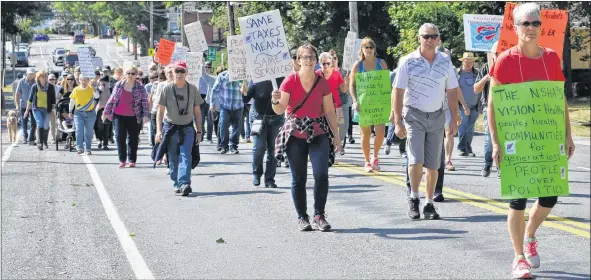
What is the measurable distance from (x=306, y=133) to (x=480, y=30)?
7.26m

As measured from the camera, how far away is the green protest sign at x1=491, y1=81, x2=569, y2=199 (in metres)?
7.89

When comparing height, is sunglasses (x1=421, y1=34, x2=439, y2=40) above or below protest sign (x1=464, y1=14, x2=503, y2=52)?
below

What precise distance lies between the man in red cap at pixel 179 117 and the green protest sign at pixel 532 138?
6.95 meters

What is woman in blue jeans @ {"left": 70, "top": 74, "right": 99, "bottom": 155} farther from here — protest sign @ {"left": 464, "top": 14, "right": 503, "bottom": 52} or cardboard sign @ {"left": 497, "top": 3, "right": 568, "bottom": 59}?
cardboard sign @ {"left": 497, "top": 3, "right": 568, "bottom": 59}

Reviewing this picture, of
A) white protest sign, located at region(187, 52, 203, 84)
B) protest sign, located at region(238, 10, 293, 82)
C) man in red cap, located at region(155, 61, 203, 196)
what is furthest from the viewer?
white protest sign, located at region(187, 52, 203, 84)


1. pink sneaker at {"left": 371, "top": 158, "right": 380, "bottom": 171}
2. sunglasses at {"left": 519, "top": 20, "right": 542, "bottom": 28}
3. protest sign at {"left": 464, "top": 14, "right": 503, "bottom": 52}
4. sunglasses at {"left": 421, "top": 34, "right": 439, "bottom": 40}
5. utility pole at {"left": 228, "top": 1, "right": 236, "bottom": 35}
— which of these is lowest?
pink sneaker at {"left": 371, "top": 158, "right": 380, "bottom": 171}

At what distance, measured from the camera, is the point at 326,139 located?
35.5 feet

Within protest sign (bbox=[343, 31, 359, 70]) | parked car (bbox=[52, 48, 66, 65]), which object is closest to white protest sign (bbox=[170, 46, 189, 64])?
protest sign (bbox=[343, 31, 359, 70])

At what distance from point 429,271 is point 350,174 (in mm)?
7822

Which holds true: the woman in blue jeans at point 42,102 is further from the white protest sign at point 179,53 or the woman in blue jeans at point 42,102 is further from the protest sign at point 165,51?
the white protest sign at point 179,53

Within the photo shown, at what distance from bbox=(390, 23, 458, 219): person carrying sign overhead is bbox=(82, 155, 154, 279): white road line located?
267cm

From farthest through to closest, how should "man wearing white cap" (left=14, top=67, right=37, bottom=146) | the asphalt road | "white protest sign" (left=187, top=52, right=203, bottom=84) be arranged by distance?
"man wearing white cap" (left=14, top=67, right=37, bottom=146), "white protest sign" (left=187, top=52, right=203, bottom=84), the asphalt road

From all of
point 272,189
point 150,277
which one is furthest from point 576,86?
point 150,277

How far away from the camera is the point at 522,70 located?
799 cm
